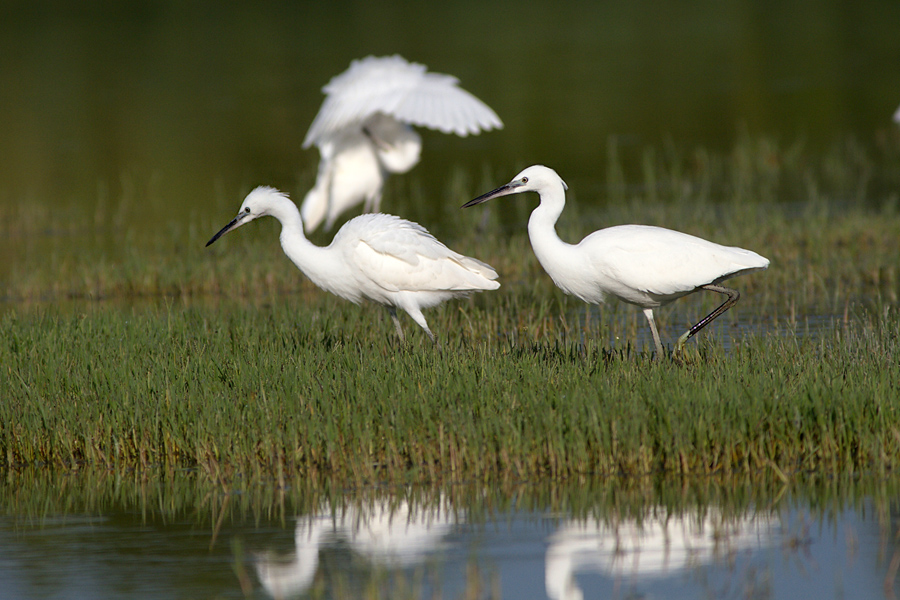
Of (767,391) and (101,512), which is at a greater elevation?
(767,391)

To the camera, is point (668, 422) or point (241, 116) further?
point (241, 116)

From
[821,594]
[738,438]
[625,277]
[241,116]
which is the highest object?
[241,116]

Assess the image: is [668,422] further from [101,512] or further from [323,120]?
[323,120]

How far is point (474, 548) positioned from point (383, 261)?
11.7 ft

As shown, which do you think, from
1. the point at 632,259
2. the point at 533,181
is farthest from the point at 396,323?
the point at 632,259

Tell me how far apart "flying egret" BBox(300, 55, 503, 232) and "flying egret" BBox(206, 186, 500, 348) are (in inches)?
Result: 108

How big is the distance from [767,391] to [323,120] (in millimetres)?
7159

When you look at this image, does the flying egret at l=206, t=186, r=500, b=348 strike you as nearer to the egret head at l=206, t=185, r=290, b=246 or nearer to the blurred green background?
the egret head at l=206, t=185, r=290, b=246

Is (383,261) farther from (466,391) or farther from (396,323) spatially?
(466,391)

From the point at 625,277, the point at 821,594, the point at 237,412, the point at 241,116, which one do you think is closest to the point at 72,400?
the point at 237,412

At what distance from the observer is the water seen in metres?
5.25

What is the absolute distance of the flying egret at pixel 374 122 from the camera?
1217 centimetres

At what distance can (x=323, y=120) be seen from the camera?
1302cm

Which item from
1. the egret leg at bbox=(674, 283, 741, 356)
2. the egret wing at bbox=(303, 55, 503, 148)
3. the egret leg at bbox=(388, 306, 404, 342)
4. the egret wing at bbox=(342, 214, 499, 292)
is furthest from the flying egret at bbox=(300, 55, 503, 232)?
the egret leg at bbox=(674, 283, 741, 356)
